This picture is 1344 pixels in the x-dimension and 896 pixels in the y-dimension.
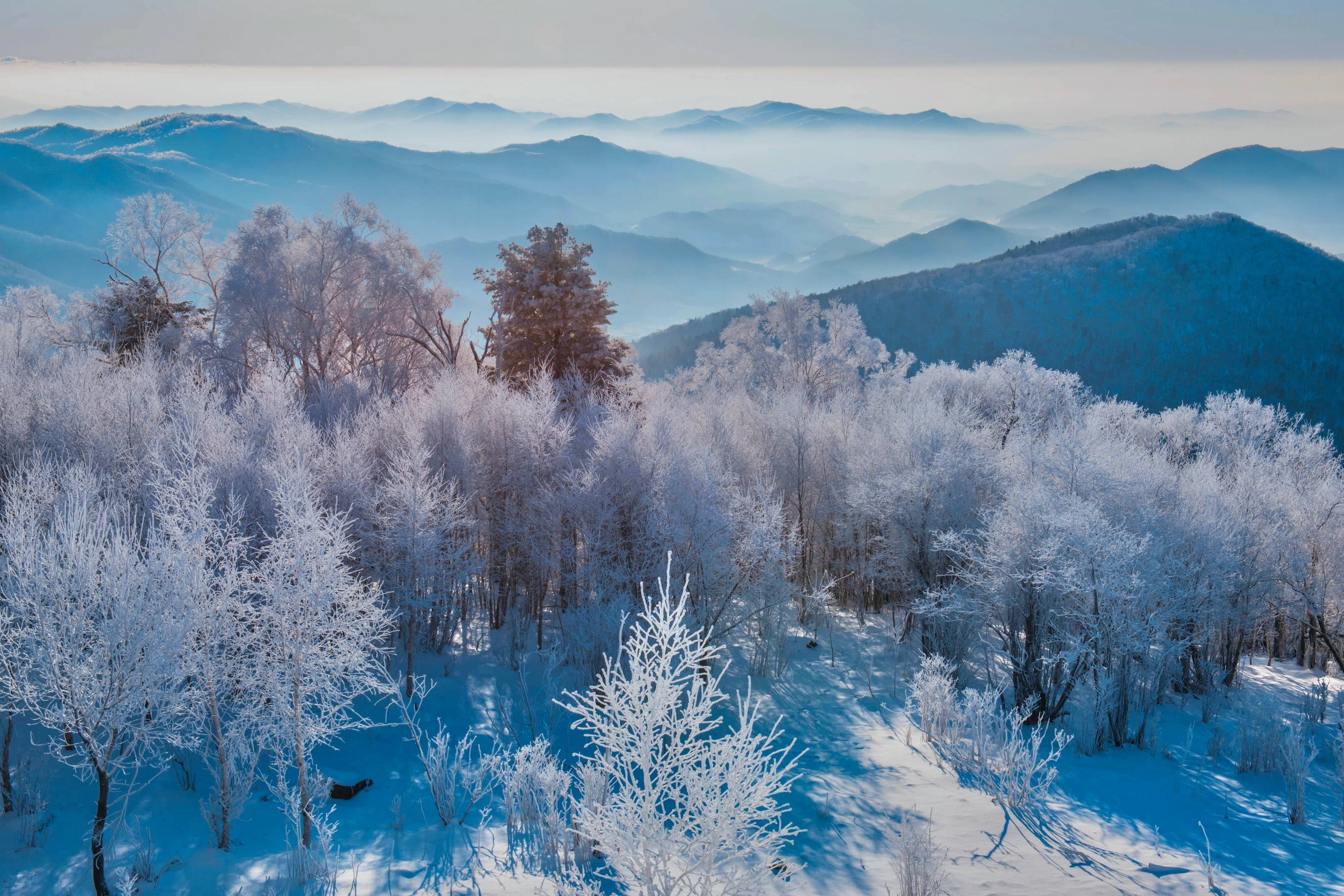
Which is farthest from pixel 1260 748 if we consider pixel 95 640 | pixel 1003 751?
pixel 95 640

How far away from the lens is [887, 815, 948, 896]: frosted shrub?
8547 mm

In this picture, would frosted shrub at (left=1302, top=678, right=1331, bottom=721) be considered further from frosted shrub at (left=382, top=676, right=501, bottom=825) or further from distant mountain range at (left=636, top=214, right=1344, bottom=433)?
distant mountain range at (left=636, top=214, right=1344, bottom=433)

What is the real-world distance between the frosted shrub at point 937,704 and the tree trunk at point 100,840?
12.8 meters

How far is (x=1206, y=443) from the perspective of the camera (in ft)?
110

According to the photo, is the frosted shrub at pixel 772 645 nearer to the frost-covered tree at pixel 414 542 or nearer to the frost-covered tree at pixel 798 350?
the frost-covered tree at pixel 414 542

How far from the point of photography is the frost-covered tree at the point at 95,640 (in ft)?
26.0

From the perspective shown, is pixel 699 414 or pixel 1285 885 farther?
pixel 699 414

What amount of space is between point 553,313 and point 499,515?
8619mm

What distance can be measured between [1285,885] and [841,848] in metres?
5.26

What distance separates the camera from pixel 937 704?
559 inches

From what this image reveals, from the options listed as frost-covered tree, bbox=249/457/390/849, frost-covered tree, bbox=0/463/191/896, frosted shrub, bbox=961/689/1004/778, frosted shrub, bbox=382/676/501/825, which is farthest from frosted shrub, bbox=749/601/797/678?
frost-covered tree, bbox=0/463/191/896

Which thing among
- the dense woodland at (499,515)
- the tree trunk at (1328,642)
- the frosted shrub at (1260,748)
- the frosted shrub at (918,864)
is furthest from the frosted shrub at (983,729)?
the tree trunk at (1328,642)

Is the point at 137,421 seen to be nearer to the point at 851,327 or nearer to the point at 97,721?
the point at 97,721

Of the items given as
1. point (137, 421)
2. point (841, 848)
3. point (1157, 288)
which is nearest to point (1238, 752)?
point (841, 848)
